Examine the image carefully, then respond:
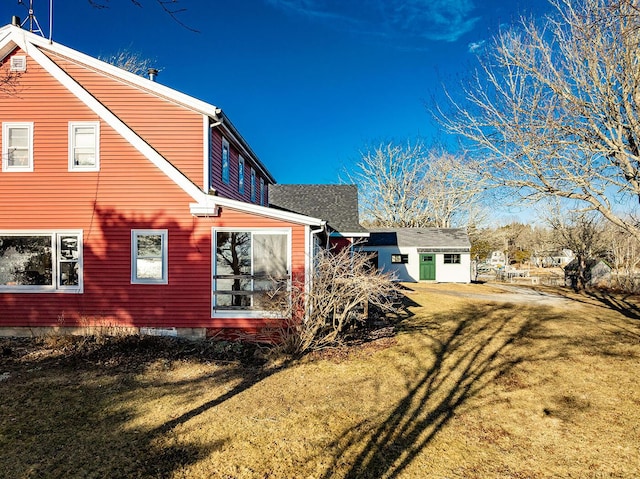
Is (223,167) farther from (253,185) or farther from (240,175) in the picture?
(253,185)

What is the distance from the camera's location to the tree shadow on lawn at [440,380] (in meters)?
4.90

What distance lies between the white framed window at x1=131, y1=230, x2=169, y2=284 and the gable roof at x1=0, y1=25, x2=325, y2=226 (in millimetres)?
1223

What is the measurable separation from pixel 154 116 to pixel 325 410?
916 cm

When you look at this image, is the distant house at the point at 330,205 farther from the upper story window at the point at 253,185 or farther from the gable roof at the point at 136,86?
the gable roof at the point at 136,86

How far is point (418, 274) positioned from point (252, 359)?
2279 cm

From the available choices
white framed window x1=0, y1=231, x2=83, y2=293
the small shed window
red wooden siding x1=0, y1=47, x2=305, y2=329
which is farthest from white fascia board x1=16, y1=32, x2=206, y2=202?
the small shed window

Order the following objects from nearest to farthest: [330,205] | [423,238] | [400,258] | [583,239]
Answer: [330,205], [583,239], [400,258], [423,238]

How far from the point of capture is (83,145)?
35.0 ft

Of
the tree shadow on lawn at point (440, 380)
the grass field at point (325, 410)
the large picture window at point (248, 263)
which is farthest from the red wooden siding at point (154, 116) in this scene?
the tree shadow on lawn at point (440, 380)

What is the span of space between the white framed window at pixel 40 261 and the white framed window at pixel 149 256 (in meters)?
1.38

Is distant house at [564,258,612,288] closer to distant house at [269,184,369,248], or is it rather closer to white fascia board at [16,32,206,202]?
distant house at [269,184,369,248]

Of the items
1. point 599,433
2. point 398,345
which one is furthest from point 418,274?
point 599,433

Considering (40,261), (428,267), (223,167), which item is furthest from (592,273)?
(40,261)

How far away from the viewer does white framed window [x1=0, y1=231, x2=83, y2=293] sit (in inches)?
409
